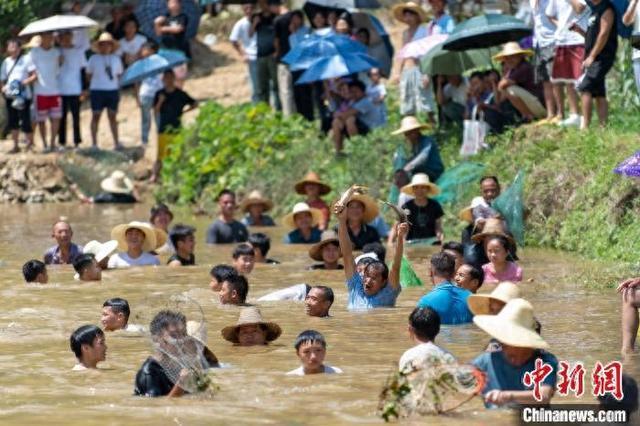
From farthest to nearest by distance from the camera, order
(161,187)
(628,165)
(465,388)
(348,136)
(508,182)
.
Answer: (161,187) → (348,136) → (508,182) → (628,165) → (465,388)

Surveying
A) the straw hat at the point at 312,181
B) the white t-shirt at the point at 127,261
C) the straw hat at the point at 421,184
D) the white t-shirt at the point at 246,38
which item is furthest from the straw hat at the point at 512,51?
the white t-shirt at the point at 246,38

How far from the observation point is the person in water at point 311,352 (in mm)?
12140

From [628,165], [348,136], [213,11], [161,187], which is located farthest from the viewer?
[213,11]

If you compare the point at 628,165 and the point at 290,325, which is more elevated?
the point at 628,165

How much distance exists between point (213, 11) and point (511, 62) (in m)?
11.4

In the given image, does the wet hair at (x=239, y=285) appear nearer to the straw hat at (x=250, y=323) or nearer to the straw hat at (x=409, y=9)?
the straw hat at (x=250, y=323)

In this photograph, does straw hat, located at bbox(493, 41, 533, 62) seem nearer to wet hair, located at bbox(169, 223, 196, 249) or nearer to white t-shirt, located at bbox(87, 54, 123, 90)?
wet hair, located at bbox(169, 223, 196, 249)

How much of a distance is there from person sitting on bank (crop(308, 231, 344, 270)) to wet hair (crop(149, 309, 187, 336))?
641 centimetres

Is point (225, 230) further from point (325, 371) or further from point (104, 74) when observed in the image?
point (325, 371)

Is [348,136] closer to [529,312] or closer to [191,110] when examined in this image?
[191,110]

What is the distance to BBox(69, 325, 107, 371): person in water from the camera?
12.5 meters

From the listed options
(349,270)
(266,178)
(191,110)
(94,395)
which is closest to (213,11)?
(191,110)

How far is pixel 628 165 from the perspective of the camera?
14.9 metres

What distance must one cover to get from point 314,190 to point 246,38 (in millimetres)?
4952
